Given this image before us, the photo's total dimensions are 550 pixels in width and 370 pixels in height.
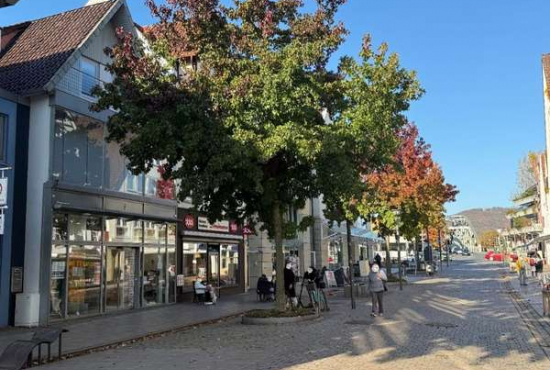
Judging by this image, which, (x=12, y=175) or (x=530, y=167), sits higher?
(x=530, y=167)

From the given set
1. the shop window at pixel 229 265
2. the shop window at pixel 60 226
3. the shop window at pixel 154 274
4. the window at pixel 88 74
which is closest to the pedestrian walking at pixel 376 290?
the shop window at pixel 154 274

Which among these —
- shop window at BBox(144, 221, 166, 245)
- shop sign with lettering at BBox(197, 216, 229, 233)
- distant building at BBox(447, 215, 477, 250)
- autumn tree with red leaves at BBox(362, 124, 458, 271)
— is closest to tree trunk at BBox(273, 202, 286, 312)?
shop window at BBox(144, 221, 166, 245)

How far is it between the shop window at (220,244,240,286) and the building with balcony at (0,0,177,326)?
5.70 meters

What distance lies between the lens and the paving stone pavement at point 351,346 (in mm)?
9484

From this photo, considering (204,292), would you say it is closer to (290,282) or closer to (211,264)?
(211,264)

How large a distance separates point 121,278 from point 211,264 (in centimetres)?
716

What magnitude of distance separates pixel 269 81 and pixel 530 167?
→ 82550 millimetres

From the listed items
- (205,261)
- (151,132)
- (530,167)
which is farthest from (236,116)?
(530,167)

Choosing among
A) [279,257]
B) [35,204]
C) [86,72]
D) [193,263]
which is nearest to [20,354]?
[35,204]

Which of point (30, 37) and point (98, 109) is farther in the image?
point (30, 37)

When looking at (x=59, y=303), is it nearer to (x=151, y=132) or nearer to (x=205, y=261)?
(x=151, y=132)

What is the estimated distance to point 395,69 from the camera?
15.5 meters

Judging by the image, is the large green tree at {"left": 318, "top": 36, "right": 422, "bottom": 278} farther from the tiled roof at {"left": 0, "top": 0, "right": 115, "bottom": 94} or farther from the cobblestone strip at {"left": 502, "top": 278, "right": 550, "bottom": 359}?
the tiled roof at {"left": 0, "top": 0, "right": 115, "bottom": 94}

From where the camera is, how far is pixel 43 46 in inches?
732
